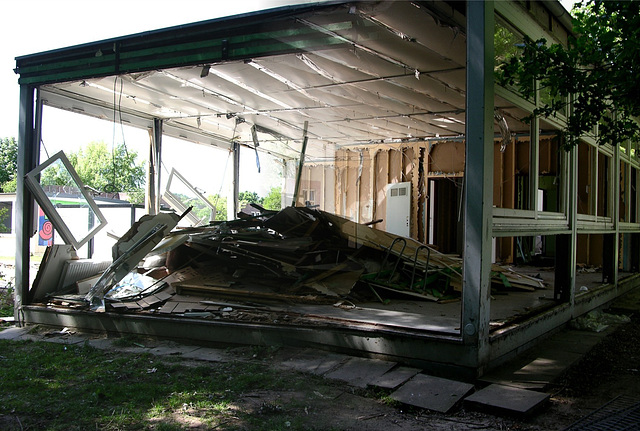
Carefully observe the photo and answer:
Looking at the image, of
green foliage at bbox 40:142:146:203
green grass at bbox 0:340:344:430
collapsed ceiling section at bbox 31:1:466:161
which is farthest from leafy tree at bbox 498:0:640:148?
green foliage at bbox 40:142:146:203

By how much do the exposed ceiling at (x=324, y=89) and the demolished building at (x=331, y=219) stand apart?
0.14 ft

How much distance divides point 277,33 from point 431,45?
2.12 meters

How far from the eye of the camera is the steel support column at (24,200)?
6.62 metres

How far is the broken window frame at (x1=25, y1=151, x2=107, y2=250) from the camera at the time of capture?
663 cm

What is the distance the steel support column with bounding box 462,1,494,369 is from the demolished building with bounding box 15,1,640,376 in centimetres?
1

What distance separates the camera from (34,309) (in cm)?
649

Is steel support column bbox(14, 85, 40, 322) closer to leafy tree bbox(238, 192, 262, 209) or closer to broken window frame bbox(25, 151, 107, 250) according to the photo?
broken window frame bbox(25, 151, 107, 250)

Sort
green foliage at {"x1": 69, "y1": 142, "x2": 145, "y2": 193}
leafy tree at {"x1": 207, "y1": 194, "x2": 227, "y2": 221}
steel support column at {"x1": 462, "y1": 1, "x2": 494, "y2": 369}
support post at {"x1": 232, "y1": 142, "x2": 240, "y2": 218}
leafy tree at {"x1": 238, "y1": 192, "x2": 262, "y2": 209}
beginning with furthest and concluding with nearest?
green foliage at {"x1": 69, "y1": 142, "x2": 145, "y2": 193} → leafy tree at {"x1": 238, "y1": 192, "x2": 262, "y2": 209} → support post at {"x1": 232, "y1": 142, "x2": 240, "y2": 218} → leafy tree at {"x1": 207, "y1": 194, "x2": 227, "y2": 221} → steel support column at {"x1": 462, "y1": 1, "x2": 494, "y2": 369}

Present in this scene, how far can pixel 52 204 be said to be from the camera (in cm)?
684

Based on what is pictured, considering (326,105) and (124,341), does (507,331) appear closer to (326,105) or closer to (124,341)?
(124,341)

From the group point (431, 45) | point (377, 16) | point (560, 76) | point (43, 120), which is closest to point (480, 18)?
point (560, 76)

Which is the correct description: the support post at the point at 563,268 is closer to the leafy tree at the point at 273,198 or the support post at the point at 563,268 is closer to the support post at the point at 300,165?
the support post at the point at 300,165

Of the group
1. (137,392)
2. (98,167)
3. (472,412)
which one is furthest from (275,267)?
(98,167)

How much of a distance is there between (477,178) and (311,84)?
4639 millimetres
